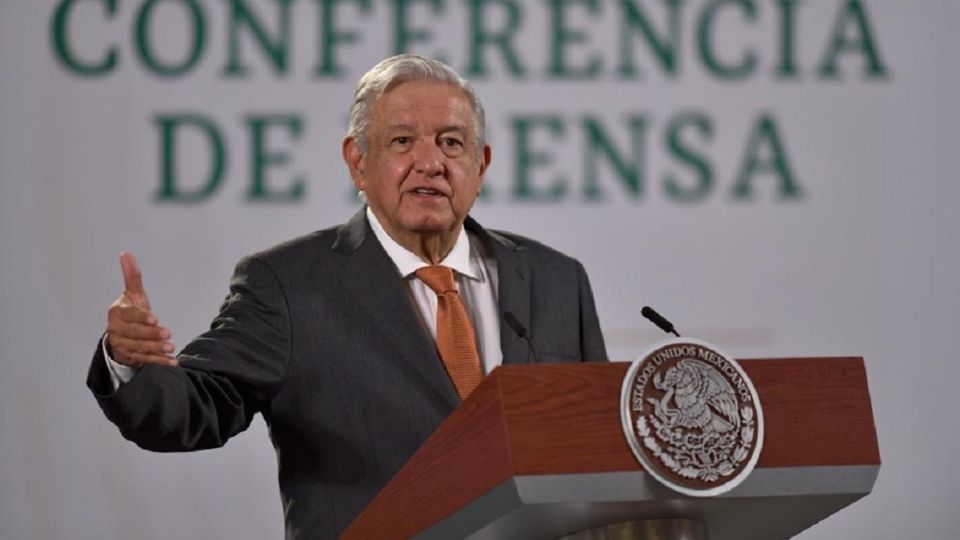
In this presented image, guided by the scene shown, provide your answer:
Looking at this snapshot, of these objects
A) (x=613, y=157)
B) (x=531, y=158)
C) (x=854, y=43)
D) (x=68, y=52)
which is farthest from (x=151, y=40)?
(x=854, y=43)

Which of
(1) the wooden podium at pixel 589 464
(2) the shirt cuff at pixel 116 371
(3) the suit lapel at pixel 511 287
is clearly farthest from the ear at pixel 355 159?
(1) the wooden podium at pixel 589 464

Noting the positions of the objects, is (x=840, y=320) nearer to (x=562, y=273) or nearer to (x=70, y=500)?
(x=562, y=273)

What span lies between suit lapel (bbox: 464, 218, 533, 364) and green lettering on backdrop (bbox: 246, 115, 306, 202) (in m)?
1.04

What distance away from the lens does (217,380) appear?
246cm

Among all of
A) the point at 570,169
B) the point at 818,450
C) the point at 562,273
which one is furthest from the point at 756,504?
the point at 570,169

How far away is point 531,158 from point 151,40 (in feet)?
3.07

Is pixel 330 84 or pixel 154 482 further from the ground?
pixel 330 84

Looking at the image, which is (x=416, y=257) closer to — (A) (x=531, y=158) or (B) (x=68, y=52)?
(A) (x=531, y=158)

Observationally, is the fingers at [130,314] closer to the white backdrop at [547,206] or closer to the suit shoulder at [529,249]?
the suit shoulder at [529,249]

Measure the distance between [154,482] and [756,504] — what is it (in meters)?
2.18

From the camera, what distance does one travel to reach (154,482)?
12.1 ft

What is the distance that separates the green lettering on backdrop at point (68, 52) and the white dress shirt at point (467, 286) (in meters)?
1.27

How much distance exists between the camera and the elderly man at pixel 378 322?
8.04 ft

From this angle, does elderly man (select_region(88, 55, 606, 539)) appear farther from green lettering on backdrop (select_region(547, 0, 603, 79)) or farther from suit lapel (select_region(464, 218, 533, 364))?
green lettering on backdrop (select_region(547, 0, 603, 79))
